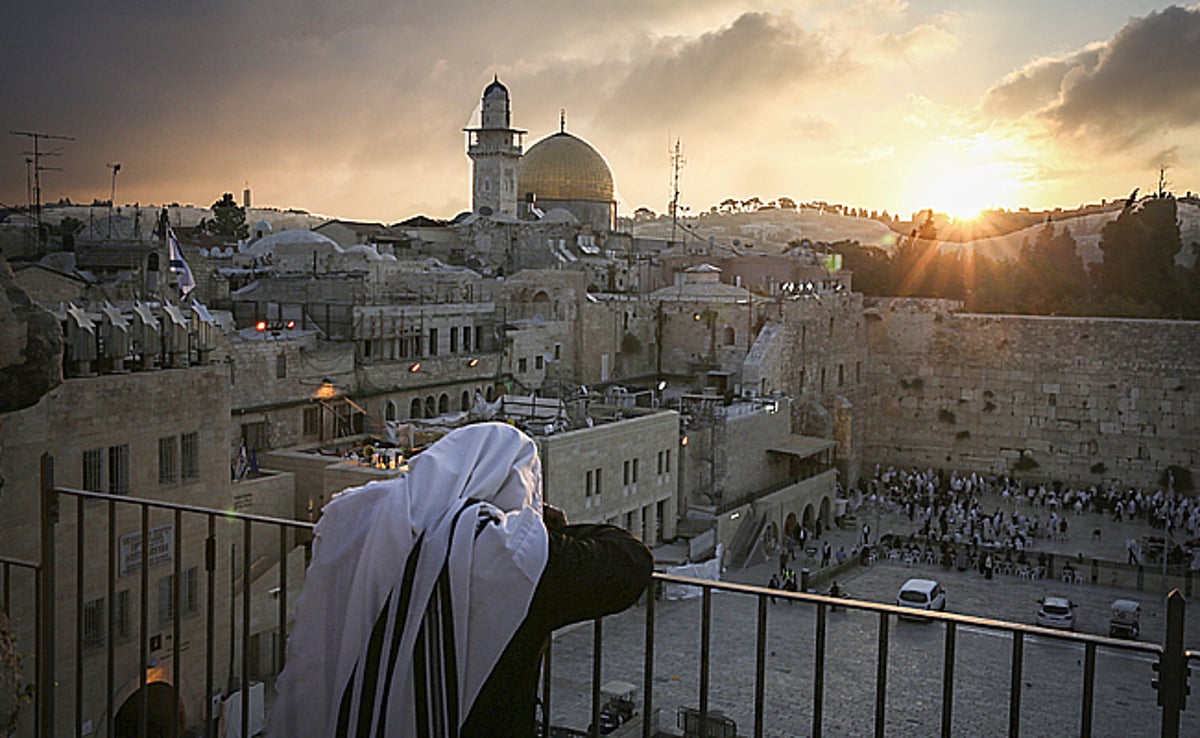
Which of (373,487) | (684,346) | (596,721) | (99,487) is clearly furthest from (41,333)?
(684,346)

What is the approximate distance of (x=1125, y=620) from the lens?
619 inches

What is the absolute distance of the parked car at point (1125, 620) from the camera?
15602 millimetres

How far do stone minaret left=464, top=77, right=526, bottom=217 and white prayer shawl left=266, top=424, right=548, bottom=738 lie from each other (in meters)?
38.7

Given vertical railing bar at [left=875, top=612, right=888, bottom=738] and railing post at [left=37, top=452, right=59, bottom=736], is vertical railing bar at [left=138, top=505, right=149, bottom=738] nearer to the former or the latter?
railing post at [left=37, top=452, right=59, bottom=736]

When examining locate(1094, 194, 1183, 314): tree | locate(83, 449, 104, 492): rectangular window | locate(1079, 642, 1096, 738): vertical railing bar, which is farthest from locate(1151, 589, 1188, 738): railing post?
locate(1094, 194, 1183, 314): tree

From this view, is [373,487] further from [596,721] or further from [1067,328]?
[1067,328]

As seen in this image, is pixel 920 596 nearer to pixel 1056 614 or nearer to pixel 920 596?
pixel 920 596

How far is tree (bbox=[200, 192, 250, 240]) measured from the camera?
41188 mm

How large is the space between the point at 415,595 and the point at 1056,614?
15.5m

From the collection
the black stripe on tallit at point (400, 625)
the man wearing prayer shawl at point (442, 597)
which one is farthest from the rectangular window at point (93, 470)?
the black stripe on tallit at point (400, 625)

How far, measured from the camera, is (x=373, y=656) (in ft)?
7.54

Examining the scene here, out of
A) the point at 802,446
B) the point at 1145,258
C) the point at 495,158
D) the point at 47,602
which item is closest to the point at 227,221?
the point at 495,158

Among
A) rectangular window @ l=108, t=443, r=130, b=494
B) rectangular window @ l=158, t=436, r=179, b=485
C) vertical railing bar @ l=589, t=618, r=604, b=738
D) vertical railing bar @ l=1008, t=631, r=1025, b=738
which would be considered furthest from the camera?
rectangular window @ l=158, t=436, r=179, b=485

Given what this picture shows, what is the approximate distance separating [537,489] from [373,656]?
0.49 m
